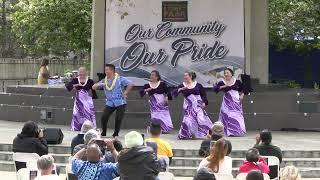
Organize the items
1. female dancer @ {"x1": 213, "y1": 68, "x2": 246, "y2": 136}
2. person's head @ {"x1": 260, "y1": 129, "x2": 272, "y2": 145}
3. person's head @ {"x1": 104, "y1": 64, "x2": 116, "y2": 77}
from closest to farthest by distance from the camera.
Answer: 1. person's head @ {"x1": 260, "y1": 129, "x2": 272, "y2": 145}
2. person's head @ {"x1": 104, "y1": 64, "x2": 116, "y2": 77}
3. female dancer @ {"x1": 213, "y1": 68, "x2": 246, "y2": 136}

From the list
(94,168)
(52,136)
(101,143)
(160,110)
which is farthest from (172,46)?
(94,168)

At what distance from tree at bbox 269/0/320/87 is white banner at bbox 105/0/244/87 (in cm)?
925

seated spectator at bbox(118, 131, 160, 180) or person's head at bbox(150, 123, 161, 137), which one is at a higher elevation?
person's head at bbox(150, 123, 161, 137)

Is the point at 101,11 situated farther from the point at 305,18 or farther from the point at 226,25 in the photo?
the point at 305,18

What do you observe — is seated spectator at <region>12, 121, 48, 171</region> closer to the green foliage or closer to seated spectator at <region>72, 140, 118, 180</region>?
seated spectator at <region>72, 140, 118, 180</region>

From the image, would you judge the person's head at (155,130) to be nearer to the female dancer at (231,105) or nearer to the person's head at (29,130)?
the person's head at (29,130)

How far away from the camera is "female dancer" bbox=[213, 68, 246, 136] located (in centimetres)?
1681

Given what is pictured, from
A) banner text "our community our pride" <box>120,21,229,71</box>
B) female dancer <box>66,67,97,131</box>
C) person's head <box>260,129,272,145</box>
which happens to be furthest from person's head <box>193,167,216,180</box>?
banner text "our community our pride" <box>120,21,229,71</box>

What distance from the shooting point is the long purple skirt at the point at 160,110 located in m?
17.1

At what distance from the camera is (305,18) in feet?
97.7

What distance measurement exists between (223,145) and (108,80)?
7648 mm

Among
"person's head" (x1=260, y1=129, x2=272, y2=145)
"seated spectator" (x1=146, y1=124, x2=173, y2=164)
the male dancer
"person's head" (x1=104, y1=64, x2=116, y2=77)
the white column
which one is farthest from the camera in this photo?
the white column

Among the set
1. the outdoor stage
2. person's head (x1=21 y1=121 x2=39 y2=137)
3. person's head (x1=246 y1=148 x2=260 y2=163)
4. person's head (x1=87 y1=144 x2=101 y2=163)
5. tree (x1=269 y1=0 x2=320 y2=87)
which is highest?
tree (x1=269 y1=0 x2=320 y2=87)

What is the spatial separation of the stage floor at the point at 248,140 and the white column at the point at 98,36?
273 centimetres
